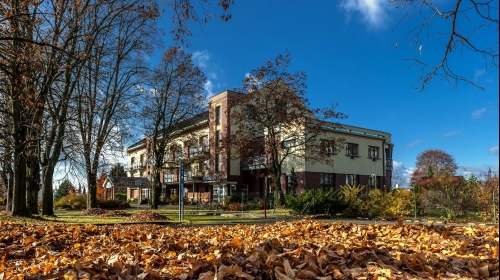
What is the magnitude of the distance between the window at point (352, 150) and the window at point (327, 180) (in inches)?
130

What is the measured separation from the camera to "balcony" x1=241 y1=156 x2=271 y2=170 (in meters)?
36.9

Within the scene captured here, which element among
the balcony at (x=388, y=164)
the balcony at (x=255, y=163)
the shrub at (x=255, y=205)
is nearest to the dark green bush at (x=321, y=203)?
the shrub at (x=255, y=205)

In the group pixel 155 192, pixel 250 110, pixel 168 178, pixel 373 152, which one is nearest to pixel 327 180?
pixel 373 152

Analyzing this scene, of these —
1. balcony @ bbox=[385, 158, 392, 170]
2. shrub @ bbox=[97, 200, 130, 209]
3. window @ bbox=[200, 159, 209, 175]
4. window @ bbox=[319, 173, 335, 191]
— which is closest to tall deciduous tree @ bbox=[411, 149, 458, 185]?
balcony @ bbox=[385, 158, 392, 170]

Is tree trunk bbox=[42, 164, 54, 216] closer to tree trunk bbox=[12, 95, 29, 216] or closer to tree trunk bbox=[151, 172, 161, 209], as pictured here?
tree trunk bbox=[12, 95, 29, 216]

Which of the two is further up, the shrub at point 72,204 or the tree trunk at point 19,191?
the tree trunk at point 19,191

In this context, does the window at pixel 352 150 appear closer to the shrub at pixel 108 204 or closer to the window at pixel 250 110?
the window at pixel 250 110

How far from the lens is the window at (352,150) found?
40191 millimetres

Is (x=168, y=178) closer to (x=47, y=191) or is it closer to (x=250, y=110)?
(x=250, y=110)

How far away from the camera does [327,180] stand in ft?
126

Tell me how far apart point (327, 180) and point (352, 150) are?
16.5ft

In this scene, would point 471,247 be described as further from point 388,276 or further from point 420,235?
point 388,276

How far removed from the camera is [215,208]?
33.0 m

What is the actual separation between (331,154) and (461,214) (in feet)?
59.6
